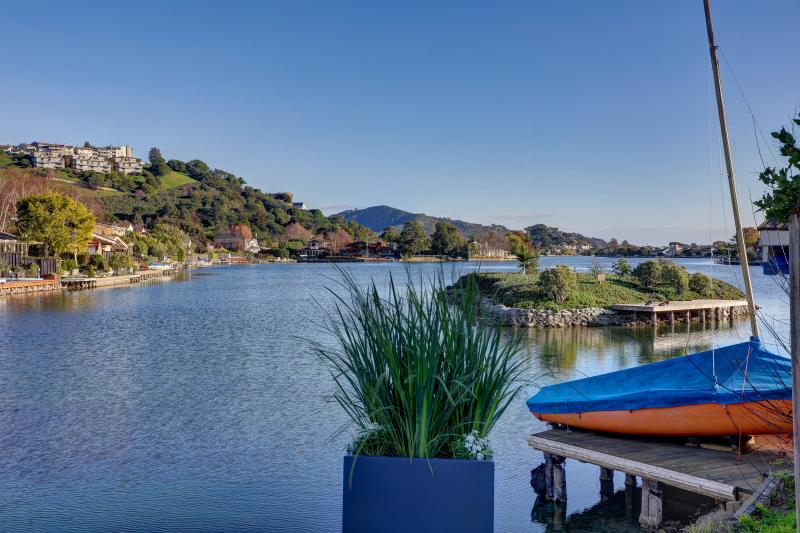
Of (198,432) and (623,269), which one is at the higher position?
(623,269)

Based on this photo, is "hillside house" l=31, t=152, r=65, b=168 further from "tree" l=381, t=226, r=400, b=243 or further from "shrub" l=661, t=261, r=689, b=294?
"shrub" l=661, t=261, r=689, b=294

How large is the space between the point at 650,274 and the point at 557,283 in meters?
6.06

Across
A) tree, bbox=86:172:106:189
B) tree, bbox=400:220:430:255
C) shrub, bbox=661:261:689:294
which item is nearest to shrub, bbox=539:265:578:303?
shrub, bbox=661:261:689:294

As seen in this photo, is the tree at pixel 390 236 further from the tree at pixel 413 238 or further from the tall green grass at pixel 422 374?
the tall green grass at pixel 422 374

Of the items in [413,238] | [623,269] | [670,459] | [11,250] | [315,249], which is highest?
[413,238]

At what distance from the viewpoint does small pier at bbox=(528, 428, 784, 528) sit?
557cm

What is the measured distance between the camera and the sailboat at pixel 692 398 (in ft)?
20.7

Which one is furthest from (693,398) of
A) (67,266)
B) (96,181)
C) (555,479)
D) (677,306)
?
(96,181)

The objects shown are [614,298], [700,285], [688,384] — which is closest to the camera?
[688,384]

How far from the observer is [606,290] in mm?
27406

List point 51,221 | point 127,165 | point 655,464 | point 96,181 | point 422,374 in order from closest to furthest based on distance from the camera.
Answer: point 422,374 → point 655,464 → point 51,221 → point 96,181 → point 127,165

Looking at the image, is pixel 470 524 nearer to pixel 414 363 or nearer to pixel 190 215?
pixel 414 363

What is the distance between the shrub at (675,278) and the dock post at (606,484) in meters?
22.5

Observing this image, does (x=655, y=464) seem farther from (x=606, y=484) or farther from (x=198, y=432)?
(x=198, y=432)
